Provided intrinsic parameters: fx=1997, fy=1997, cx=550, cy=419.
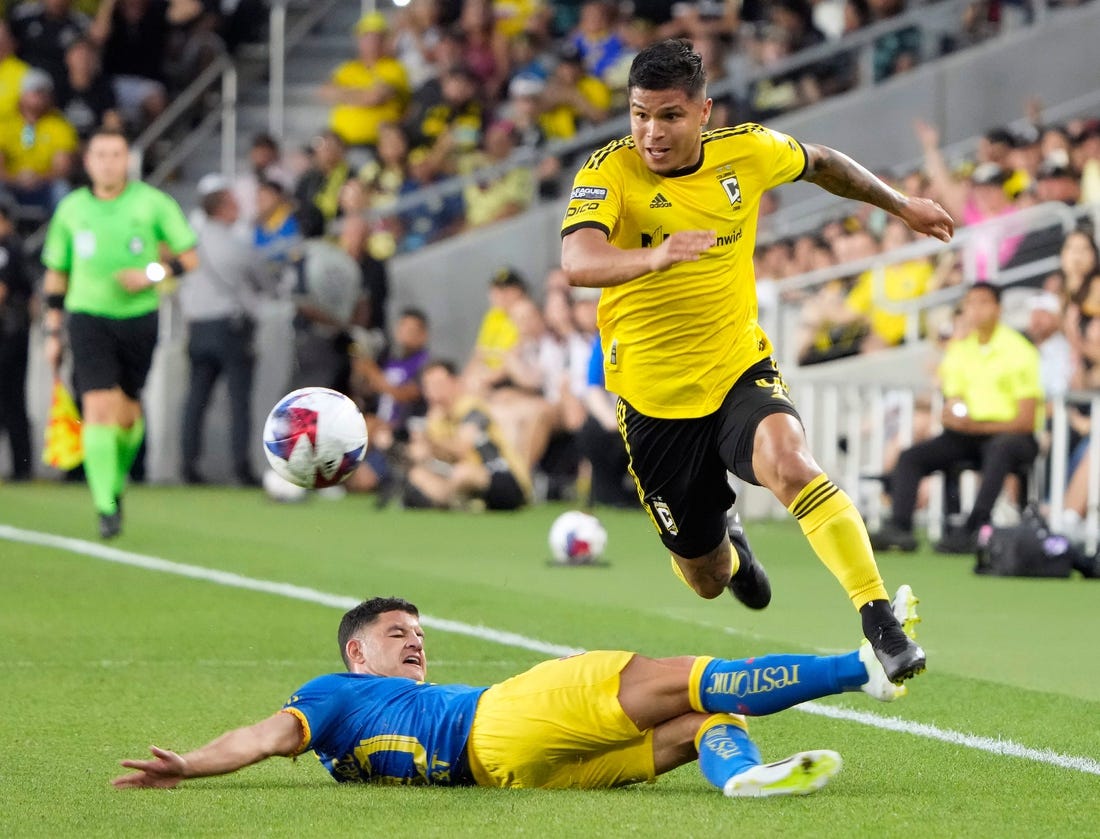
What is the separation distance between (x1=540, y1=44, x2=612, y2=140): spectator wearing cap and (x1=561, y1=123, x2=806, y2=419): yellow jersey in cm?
1355

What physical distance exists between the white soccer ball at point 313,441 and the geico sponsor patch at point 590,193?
5.02 feet

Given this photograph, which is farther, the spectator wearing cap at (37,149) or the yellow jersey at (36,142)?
the yellow jersey at (36,142)

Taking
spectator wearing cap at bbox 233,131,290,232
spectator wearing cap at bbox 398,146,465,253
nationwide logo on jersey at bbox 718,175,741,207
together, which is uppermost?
spectator wearing cap at bbox 233,131,290,232

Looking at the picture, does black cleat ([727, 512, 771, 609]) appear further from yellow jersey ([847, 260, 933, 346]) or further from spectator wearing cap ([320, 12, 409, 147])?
spectator wearing cap ([320, 12, 409, 147])

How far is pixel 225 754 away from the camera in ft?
18.1

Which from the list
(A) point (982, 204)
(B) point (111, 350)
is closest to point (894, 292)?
(A) point (982, 204)

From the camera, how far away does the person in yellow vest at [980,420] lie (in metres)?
13.4

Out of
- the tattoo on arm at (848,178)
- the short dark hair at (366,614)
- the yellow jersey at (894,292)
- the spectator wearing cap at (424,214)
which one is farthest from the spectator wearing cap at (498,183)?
the short dark hair at (366,614)

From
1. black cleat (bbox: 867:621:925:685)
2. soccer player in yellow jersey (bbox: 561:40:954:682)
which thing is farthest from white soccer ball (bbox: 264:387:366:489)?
black cleat (bbox: 867:621:925:685)

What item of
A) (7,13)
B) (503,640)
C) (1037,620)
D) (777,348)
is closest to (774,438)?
(503,640)

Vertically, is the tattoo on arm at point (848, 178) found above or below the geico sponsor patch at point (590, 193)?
above

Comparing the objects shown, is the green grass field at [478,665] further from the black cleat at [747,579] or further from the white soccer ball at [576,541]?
the black cleat at [747,579]

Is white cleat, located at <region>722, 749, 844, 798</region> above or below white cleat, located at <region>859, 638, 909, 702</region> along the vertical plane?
below

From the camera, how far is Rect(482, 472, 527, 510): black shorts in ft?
56.0
